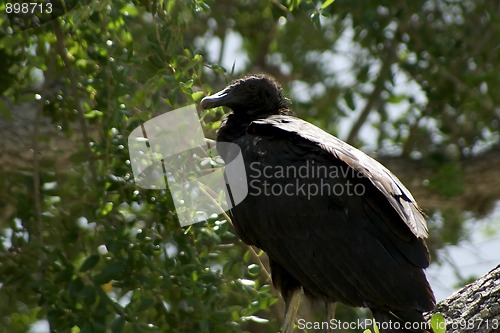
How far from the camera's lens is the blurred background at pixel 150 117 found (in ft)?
13.8

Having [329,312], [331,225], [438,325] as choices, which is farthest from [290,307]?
[438,325]

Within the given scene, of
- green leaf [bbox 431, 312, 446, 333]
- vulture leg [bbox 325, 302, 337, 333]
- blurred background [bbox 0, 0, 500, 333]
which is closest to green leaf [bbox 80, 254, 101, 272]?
blurred background [bbox 0, 0, 500, 333]

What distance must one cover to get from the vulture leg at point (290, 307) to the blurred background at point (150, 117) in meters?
0.13

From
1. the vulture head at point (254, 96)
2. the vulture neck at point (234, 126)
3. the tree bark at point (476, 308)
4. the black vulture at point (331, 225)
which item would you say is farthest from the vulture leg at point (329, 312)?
the vulture head at point (254, 96)

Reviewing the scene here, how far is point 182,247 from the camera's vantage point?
169 inches

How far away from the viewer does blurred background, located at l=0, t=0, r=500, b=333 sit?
4.20 meters

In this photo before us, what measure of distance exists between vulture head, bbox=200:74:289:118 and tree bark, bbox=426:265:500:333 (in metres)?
1.45

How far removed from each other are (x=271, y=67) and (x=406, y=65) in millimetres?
1451

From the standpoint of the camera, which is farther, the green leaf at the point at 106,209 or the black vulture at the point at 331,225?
the green leaf at the point at 106,209

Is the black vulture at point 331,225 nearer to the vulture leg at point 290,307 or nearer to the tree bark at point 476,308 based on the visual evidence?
the vulture leg at point 290,307

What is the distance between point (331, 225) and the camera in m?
3.97

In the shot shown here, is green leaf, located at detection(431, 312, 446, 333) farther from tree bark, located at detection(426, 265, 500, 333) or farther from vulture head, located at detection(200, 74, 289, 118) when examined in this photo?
vulture head, located at detection(200, 74, 289, 118)

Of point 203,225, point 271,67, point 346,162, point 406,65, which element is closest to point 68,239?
point 203,225

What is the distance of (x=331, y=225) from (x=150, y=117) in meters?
0.95
